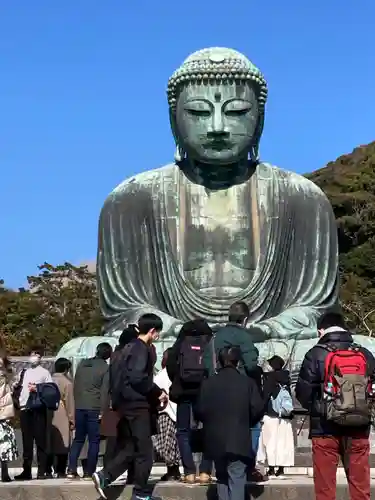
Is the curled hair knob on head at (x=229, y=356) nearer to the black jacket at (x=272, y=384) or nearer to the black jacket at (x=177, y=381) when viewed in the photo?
the black jacket at (x=272, y=384)

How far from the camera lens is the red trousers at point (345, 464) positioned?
610cm

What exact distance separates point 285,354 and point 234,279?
4.46ft

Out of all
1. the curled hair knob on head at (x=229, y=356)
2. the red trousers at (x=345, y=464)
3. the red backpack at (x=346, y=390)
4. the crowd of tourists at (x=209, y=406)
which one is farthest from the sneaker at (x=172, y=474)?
the red backpack at (x=346, y=390)

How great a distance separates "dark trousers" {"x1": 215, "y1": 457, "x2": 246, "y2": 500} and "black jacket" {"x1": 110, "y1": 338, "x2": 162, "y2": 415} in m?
0.68

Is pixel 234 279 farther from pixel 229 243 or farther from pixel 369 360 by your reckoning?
pixel 369 360

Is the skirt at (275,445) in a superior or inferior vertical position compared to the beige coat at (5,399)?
inferior

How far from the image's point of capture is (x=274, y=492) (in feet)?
22.7

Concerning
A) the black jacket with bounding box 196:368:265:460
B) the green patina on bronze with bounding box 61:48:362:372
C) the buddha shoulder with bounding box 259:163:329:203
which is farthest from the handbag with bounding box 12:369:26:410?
the buddha shoulder with bounding box 259:163:329:203

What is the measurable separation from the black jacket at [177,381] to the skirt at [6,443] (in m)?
1.59

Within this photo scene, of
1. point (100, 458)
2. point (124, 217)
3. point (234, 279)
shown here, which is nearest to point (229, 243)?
point (234, 279)

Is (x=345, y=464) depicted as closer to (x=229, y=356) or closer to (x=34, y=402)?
(x=229, y=356)

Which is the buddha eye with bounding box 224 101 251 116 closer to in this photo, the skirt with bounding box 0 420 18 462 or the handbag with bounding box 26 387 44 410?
the handbag with bounding box 26 387 44 410

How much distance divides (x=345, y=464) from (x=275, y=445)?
2357mm

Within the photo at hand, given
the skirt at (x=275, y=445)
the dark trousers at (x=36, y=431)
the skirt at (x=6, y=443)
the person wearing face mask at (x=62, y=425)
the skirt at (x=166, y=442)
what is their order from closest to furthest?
the skirt at (x=166, y=442)
the skirt at (x=6, y=443)
the skirt at (x=275, y=445)
the dark trousers at (x=36, y=431)
the person wearing face mask at (x=62, y=425)
